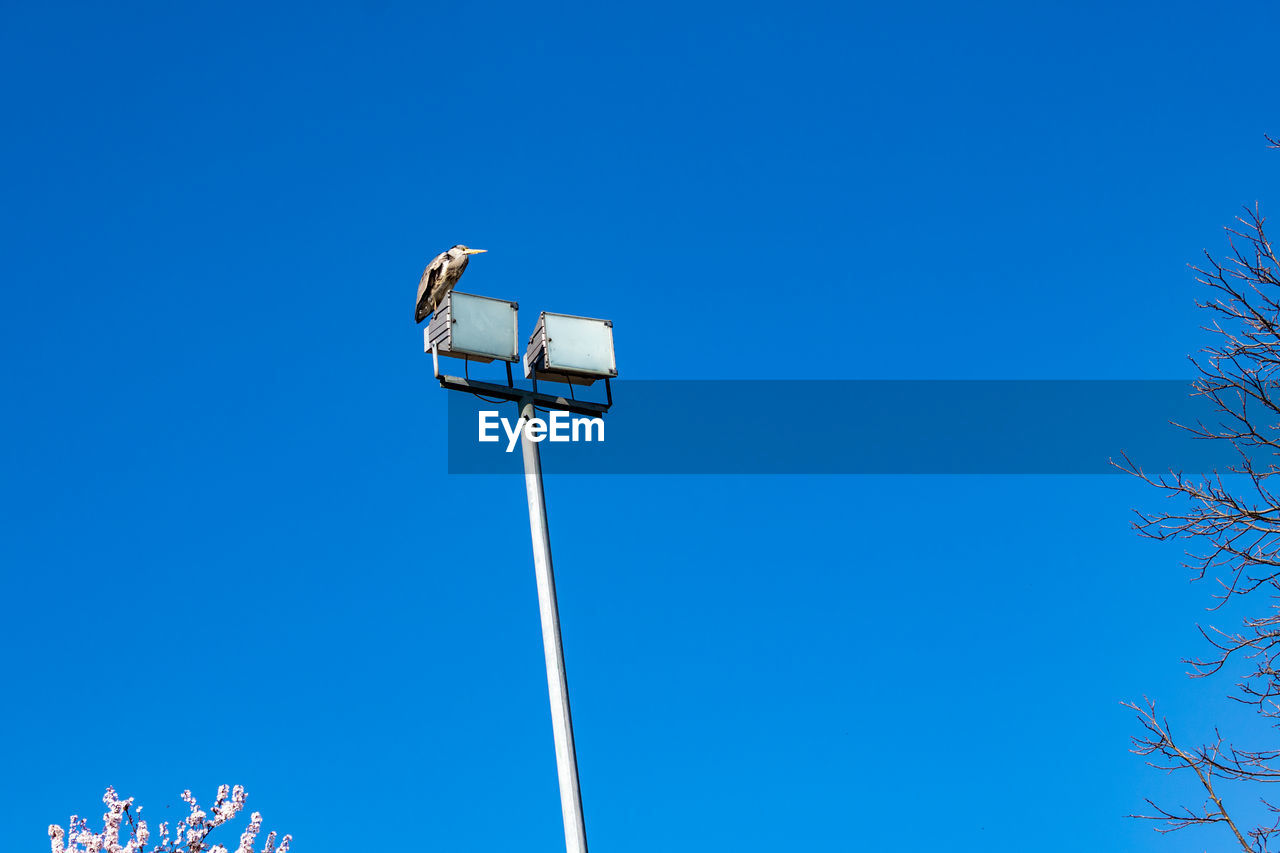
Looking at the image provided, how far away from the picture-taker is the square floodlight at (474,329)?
1010 centimetres

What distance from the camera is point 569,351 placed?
10.6 metres

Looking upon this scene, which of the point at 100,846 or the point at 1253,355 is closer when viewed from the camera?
the point at 1253,355

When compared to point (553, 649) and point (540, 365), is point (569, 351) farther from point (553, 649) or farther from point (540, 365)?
point (553, 649)

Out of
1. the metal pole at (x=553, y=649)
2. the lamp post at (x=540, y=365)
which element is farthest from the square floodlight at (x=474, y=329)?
the metal pole at (x=553, y=649)

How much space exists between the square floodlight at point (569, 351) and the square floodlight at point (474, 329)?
23 centimetres

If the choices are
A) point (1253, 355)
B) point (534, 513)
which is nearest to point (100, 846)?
point (534, 513)

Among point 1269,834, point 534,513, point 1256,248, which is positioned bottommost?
point 1269,834

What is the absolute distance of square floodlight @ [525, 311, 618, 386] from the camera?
34.3 feet

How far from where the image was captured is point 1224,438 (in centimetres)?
731

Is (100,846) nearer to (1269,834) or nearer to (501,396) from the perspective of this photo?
(501,396)

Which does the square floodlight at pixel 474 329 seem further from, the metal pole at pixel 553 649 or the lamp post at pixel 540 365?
the metal pole at pixel 553 649

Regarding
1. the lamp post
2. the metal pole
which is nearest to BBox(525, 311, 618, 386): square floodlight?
the lamp post

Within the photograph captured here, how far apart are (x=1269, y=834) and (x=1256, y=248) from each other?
3356 mm

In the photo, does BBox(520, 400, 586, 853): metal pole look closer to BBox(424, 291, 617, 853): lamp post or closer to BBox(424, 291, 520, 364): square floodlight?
BBox(424, 291, 617, 853): lamp post
